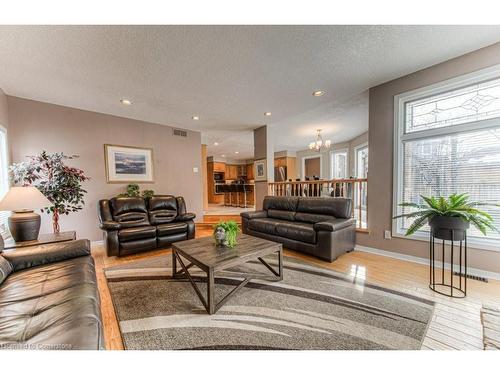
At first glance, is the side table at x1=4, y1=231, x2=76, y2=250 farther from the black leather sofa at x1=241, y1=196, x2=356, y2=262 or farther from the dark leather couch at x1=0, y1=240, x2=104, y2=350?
the black leather sofa at x1=241, y1=196, x2=356, y2=262

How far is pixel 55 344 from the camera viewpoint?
0.89m

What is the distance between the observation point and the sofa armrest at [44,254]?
1728mm

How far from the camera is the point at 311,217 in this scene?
12.1 ft

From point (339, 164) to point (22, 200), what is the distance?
857 cm

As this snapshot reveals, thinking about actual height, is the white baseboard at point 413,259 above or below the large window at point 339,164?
below

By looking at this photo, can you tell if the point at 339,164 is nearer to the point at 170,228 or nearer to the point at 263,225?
the point at 263,225

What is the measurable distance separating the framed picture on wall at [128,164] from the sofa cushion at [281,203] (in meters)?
2.86

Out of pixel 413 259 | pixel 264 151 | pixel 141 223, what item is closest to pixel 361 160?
pixel 264 151

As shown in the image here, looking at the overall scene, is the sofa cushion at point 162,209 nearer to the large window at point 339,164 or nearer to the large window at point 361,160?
the large window at point 361,160

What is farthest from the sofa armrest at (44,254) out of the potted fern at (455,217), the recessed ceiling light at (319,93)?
the recessed ceiling light at (319,93)

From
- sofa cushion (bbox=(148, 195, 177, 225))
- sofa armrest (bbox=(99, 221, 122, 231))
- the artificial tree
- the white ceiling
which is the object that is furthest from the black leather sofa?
the artificial tree
